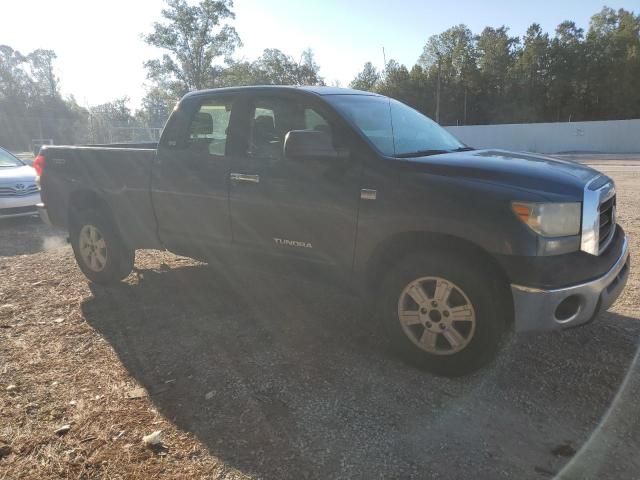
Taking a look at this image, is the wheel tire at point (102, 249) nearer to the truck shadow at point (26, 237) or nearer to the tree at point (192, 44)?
the truck shadow at point (26, 237)

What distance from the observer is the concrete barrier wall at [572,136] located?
1304 inches

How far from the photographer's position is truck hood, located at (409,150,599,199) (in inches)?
112

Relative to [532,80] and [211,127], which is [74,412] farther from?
[532,80]

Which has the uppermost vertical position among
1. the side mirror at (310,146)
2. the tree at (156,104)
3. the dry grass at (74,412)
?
the tree at (156,104)

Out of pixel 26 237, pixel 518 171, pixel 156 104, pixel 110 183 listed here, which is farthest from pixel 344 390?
→ pixel 156 104

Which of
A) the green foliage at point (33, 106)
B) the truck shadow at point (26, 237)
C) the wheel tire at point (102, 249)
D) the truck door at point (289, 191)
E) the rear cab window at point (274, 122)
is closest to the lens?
the truck door at point (289, 191)

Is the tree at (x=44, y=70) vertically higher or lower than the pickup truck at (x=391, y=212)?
higher

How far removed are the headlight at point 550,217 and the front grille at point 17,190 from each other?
28.0 ft

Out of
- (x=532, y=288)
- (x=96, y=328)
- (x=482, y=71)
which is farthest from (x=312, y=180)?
(x=482, y=71)

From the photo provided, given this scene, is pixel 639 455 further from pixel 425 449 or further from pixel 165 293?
pixel 165 293

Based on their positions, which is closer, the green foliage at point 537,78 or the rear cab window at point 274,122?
the rear cab window at point 274,122

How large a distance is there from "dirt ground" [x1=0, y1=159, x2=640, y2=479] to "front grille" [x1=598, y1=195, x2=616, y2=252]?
32.9 inches

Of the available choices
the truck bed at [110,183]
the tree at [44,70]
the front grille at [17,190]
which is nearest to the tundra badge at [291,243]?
the truck bed at [110,183]

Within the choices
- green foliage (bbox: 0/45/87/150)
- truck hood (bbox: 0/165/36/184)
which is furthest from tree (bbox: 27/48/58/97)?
truck hood (bbox: 0/165/36/184)
